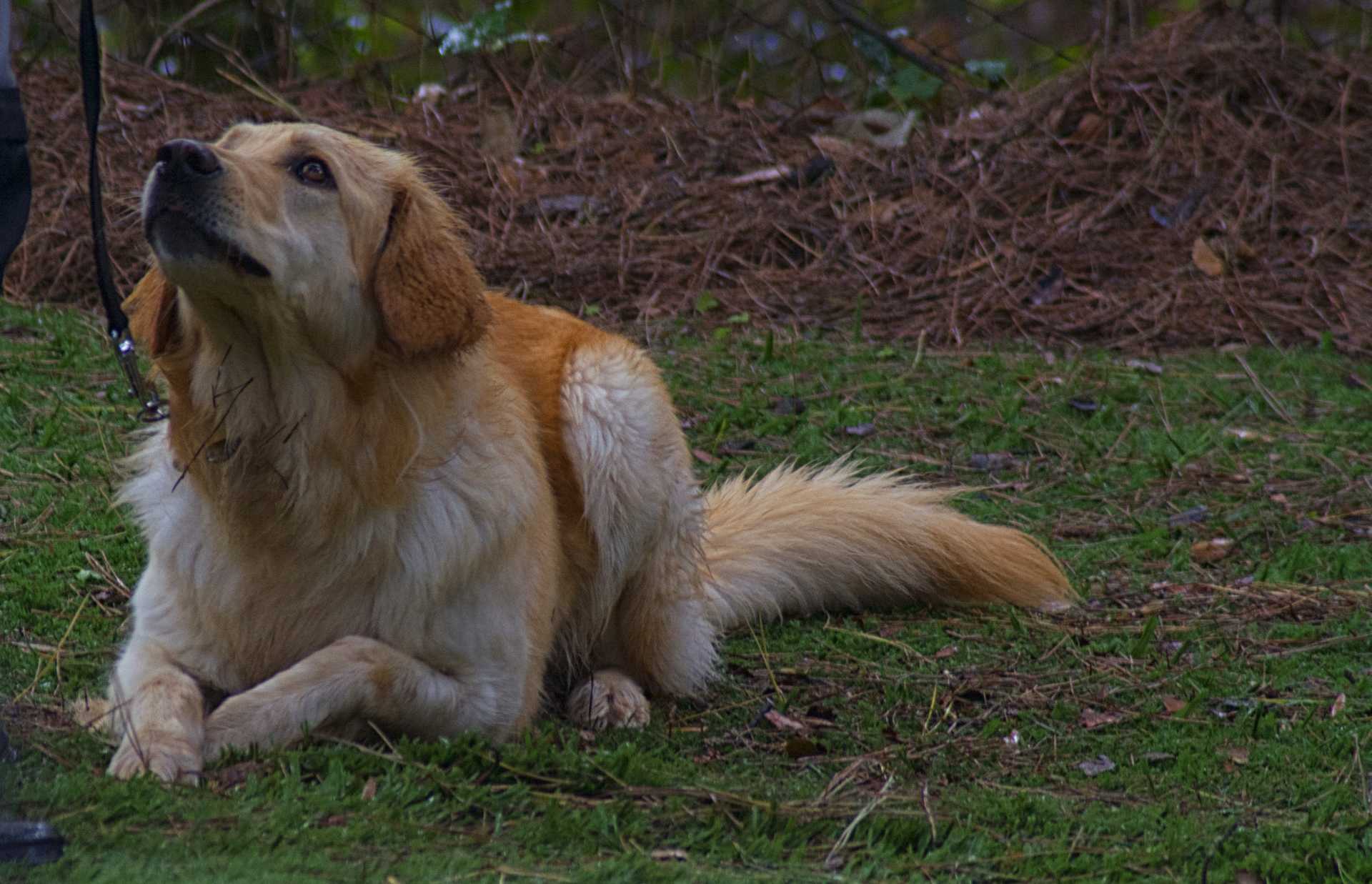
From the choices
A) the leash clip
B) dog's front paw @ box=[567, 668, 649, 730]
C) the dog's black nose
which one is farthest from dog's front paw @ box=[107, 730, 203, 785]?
dog's front paw @ box=[567, 668, 649, 730]

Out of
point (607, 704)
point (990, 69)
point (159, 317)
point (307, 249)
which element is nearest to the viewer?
point (307, 249)

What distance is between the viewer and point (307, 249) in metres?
3.04

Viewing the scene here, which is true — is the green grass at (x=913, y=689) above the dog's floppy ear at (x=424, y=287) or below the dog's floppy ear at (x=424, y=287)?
below

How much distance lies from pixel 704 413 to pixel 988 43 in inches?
209

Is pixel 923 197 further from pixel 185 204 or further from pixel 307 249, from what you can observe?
pixel 185 204

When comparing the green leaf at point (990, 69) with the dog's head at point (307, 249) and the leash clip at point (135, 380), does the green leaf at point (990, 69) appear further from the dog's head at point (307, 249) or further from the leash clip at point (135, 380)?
the leash clip at point (135, 380)

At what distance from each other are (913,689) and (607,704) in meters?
0.76

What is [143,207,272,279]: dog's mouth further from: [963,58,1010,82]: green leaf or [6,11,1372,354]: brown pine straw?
[963,58,1010,82]: green leaf

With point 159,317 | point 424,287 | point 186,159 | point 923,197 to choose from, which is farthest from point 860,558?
point 923,197

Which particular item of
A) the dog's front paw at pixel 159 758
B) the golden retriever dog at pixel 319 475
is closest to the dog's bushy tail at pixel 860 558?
the golden retriever dog at pixel 319 475

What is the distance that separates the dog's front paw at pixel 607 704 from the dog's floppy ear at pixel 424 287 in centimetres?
104

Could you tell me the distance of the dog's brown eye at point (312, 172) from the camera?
10.2 ft

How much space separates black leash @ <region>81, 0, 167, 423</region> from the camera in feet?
10.2

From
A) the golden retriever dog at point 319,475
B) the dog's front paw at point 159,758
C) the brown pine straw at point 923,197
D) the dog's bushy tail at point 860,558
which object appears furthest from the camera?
the brown pine straw at point 923,197
